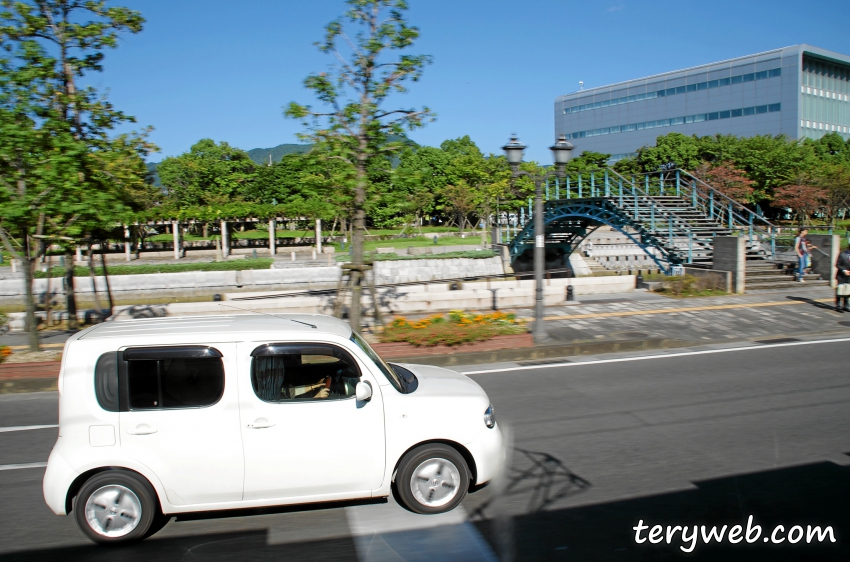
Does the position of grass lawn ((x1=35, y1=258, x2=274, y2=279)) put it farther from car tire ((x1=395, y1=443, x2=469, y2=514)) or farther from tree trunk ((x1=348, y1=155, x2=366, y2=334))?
car tire ((x1=395, y1=443, x2=469, y2=514))

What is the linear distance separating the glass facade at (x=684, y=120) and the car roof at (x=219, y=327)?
88676 millimetres

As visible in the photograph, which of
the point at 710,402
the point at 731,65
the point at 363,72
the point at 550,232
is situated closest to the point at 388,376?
the point at 710,402

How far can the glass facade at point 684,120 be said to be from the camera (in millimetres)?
80562

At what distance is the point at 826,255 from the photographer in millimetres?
21844

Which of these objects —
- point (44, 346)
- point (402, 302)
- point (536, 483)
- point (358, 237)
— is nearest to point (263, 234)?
point (402, 302)

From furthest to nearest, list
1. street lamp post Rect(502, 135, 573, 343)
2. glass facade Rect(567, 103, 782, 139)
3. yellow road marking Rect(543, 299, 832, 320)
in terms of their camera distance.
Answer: glass facade Rect(567, 103, 782, 139), yellow road marking Rect(543, 299, 832, 320), street lamp post Rect(502, 135, 573, 343)

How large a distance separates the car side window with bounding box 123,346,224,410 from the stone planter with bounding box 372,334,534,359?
7.08m

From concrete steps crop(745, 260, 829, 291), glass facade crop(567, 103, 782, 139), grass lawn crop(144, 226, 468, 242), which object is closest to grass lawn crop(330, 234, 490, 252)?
grass lawn crop(144, 226, 468, 242)

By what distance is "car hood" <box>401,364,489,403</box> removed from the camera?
5.61 metres

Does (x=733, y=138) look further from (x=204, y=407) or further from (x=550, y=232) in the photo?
(x=204, y=407)

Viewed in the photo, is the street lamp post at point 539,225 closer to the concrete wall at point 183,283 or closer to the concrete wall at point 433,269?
the concrete wall at point 183,283

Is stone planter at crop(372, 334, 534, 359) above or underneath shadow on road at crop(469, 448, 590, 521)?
above

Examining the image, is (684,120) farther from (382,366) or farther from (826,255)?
(382,366)

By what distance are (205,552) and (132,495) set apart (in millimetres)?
732
